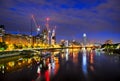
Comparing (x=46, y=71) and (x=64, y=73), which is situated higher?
(x=46, y=71)

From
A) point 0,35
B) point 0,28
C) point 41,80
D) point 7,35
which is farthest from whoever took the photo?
point 0,28

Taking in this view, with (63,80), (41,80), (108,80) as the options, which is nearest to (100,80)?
(108,80)

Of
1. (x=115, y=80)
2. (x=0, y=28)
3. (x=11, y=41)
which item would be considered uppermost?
(x=0, y=28)

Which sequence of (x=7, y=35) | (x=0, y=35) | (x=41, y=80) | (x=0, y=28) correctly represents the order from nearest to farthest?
1. (x=41, y=80)
2. (x=0, y=35)
3. (x=7, y=35)
4. (x=0, y=28)

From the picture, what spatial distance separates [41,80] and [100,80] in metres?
4.80

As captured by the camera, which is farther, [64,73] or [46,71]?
[46,71]

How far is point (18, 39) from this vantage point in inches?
7520

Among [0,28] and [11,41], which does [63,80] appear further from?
[0,28]

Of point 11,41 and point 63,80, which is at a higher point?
point 11,41

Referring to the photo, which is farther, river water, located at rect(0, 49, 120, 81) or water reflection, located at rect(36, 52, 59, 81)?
water reflection, located at rect(36, 52, 59, 81)

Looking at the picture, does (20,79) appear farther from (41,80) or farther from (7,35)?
(7,35)

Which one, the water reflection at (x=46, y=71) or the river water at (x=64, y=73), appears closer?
the river water at (x=64, y=73)

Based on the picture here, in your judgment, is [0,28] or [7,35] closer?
[7,35]

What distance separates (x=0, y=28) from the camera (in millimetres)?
189625
